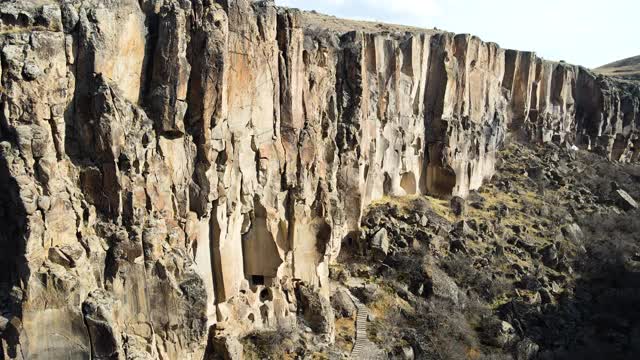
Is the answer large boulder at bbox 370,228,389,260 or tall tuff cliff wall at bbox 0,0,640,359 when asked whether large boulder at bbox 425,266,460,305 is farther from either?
tall tuff cliff wall at bbox 0,0,640,359

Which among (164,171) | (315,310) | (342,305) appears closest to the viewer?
(164,171)

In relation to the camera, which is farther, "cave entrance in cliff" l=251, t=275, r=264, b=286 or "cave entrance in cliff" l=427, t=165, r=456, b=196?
"cave entrance in cliff" l=427, t=165, r=456, b=196

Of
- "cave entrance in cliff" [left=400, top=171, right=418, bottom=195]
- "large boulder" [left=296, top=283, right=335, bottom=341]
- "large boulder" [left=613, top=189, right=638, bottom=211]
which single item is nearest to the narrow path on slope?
"large boulder" [left=296, top=283, right=335, bottom=341]

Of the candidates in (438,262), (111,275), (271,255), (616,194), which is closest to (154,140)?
(111,275)

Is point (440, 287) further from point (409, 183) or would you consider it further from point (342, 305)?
point (409, 183)

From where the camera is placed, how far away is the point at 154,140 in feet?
56.9

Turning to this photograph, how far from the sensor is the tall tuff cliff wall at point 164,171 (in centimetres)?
1463

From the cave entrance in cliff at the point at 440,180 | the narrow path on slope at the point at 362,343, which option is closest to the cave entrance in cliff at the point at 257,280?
the narrow path on slope at the point at 362,343

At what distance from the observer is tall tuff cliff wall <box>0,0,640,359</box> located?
14.6 metres

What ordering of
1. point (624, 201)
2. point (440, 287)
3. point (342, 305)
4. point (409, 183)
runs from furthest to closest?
point (624, 201) < point (409, 183) < point (440, 287) < point (342, 305)

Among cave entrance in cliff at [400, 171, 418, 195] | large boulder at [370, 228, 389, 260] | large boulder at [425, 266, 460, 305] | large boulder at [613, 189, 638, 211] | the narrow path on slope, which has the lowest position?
the narrow path on slope

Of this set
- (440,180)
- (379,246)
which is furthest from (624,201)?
(379,246)

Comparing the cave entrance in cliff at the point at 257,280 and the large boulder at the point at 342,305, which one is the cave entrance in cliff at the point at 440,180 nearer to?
the large boulder at the point at 342,305

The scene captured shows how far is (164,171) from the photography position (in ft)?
57.8
